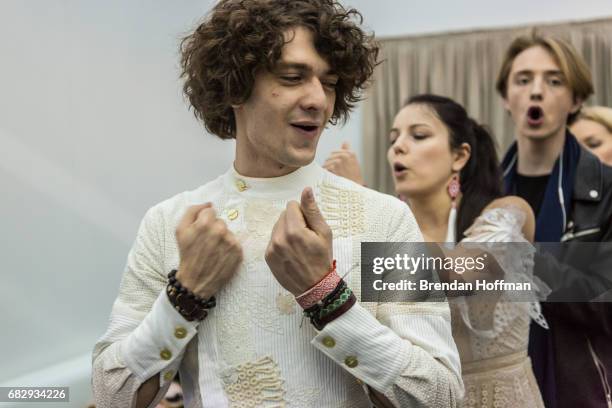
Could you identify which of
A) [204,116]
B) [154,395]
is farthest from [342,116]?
[154,395]

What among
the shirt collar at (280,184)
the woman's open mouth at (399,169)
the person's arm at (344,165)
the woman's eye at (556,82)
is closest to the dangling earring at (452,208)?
the woman's open mouth at (399,169)

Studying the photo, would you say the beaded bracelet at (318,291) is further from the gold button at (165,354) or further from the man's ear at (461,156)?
the man's ear at (461,156)

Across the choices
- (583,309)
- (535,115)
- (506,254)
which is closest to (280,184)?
(506,254)

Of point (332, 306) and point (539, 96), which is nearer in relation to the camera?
point (332, 306)

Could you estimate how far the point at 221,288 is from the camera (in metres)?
0.93

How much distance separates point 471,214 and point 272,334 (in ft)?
2.57

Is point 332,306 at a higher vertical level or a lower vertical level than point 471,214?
lower

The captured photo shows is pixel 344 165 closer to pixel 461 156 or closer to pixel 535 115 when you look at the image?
pixel 461 156

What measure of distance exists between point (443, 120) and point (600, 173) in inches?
17.1

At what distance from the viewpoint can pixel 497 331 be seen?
1396 mm

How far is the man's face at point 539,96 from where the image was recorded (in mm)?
1802

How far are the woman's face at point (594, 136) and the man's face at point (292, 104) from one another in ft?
4.67

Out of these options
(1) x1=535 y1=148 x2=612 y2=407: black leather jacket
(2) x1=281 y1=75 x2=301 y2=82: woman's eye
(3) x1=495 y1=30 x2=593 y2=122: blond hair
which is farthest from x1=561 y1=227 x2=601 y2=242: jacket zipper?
(2) x1=281 y1=75 x2=301 y2=82: woman's eye

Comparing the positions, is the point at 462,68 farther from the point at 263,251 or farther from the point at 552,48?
the point at 263,251
